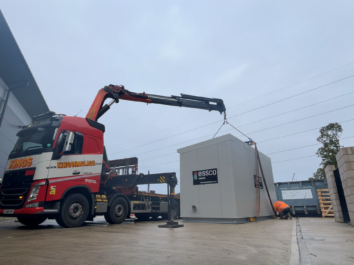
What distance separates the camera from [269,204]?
Answer: 14.2 m

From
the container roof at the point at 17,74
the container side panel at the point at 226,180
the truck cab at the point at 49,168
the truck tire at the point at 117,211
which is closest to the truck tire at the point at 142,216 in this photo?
the truck tire at the point at 117,211

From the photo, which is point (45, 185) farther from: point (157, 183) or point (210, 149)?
point (210, 149)

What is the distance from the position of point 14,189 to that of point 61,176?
54.0 inches

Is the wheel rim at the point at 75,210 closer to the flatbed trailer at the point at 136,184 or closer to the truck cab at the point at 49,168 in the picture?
the truck cab at the point at 49,168

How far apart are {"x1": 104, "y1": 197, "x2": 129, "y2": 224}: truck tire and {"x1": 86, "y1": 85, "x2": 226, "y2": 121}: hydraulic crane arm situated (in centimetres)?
349

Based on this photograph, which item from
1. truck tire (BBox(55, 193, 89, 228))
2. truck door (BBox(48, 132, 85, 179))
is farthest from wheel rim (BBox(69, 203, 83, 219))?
truck door (BBox(48, 132, 85, 179))

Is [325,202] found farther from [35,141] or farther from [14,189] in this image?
[14,189]

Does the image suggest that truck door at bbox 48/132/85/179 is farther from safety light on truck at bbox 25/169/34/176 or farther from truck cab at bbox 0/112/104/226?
safety light on truck at bbox 25/169/34/176

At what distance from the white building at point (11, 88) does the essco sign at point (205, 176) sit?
12706mm

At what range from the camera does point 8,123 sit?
1614cm

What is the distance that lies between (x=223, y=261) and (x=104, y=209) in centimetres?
654

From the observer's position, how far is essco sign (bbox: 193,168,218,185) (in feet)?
34.5

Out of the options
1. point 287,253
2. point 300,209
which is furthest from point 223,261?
point 300,209

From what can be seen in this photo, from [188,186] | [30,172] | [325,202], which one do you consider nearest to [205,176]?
[188,186]
